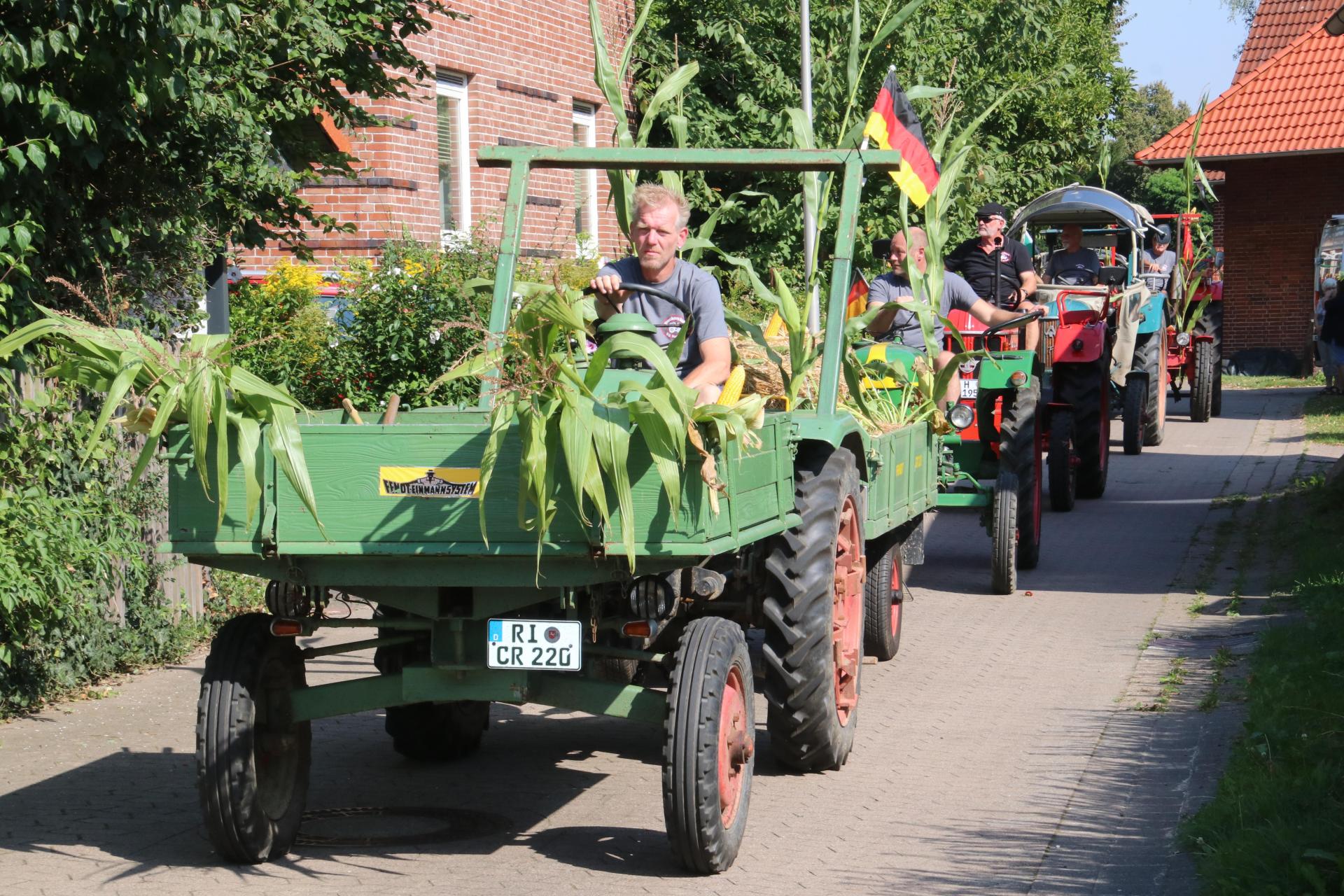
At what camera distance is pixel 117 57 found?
22.0ft

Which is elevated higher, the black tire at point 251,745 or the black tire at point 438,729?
the black tire at point 251,745

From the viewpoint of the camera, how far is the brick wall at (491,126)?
15.0m

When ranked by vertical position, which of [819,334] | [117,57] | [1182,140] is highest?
[1182,140]

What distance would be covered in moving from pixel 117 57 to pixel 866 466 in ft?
10.9

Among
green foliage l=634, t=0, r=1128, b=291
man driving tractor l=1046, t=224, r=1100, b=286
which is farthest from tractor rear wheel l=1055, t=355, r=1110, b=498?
green foliage l=634, t=0, r=1128, b=291

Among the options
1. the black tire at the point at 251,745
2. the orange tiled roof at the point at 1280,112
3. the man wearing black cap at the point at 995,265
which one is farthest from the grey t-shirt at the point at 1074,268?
the orange tiled roof at the point at 1280,112

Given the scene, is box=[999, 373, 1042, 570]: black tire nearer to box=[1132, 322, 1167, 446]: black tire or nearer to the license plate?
the license plate

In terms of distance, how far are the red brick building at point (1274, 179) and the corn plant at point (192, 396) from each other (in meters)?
25.4

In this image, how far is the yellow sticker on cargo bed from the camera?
5.01 m

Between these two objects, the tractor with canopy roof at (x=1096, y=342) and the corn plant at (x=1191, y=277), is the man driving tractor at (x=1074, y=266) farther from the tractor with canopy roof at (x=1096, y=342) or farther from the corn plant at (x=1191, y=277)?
the corn plant at (x=1191, y=277)

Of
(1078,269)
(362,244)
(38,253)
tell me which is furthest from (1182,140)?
(38,253)

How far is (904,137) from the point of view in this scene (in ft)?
29.2

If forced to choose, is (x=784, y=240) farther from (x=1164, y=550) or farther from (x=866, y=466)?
(x=866, y=466)

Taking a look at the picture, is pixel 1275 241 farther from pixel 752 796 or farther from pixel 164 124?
pixel 752 796
